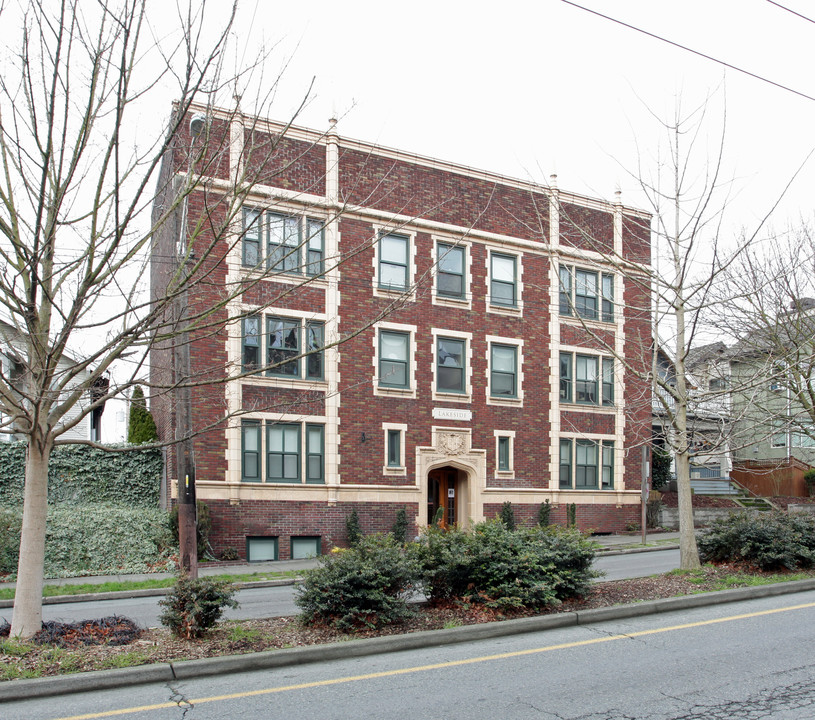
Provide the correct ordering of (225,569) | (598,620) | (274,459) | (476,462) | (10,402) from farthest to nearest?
(476,462)
(274,459)
(225,569)
(598,620)
(10,402)

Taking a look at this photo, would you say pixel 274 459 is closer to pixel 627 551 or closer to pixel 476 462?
pixel 476 462

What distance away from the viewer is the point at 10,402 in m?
7.79

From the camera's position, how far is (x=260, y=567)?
20219 mm

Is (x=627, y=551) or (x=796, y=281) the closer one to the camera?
(x=796, y=281)

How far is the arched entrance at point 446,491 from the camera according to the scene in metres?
25.6

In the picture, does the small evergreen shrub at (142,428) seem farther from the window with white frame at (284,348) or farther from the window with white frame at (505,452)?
the window with white frame at (505,452)

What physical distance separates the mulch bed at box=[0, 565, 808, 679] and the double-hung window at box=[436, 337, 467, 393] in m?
14.8

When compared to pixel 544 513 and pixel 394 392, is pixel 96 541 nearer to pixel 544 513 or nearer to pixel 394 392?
pixel 394 392

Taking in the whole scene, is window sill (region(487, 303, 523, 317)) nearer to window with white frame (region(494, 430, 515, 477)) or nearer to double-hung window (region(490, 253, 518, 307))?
double-hung window (region(490, 253, 518, 307))

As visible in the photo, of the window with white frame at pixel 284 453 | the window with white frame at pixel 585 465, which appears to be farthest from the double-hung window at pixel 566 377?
the window with white frame at pixel 284 453

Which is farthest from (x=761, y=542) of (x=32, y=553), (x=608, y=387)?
(x=608, y=387)

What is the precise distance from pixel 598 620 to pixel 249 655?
14.2ft

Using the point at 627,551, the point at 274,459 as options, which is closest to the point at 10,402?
the point at 274,459

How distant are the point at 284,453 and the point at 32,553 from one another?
A: 1463cm
